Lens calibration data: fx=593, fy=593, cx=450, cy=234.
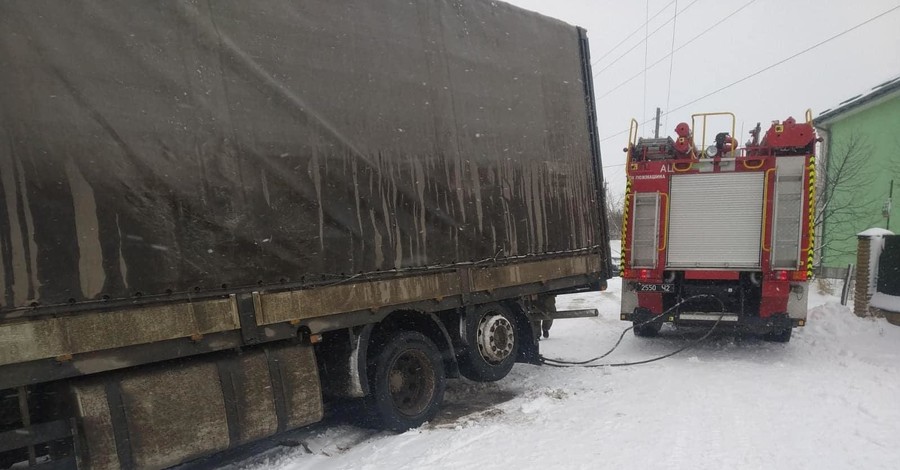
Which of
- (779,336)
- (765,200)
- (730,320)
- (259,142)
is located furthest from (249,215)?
(779,336)

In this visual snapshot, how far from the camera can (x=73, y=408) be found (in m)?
3.49

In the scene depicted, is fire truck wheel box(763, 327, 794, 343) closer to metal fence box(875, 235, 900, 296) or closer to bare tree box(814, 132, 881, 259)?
metal fence box(875, 235, 900, 296)

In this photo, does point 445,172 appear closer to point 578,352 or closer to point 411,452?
point 411,452

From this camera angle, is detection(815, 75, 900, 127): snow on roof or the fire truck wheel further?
detection(815, 75, 900, 127): snow on roof

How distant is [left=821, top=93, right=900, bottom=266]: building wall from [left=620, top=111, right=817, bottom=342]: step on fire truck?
483 inches

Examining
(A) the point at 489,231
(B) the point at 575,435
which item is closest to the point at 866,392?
(B) the point at 575,435

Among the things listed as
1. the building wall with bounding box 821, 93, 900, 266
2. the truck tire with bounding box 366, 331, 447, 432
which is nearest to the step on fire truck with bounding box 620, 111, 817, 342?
the truck tire with bounding box 366, 331, 447, 432

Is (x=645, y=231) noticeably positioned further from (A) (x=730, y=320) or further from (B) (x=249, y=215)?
(B) (x=249, y=215)

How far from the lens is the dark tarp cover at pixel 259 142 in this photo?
328 centimetres

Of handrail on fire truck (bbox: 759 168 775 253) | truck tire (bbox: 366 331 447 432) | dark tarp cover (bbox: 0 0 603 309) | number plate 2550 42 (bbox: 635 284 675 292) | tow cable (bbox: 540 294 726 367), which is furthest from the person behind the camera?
number plate 2550 42 (bbox: 635 284 675 292)

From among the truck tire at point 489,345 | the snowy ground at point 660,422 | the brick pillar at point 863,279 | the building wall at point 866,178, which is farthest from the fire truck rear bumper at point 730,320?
the building wall at point 866,178

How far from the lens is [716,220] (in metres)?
8.77

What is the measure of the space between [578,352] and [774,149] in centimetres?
410

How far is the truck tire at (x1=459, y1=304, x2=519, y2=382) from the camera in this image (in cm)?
620
